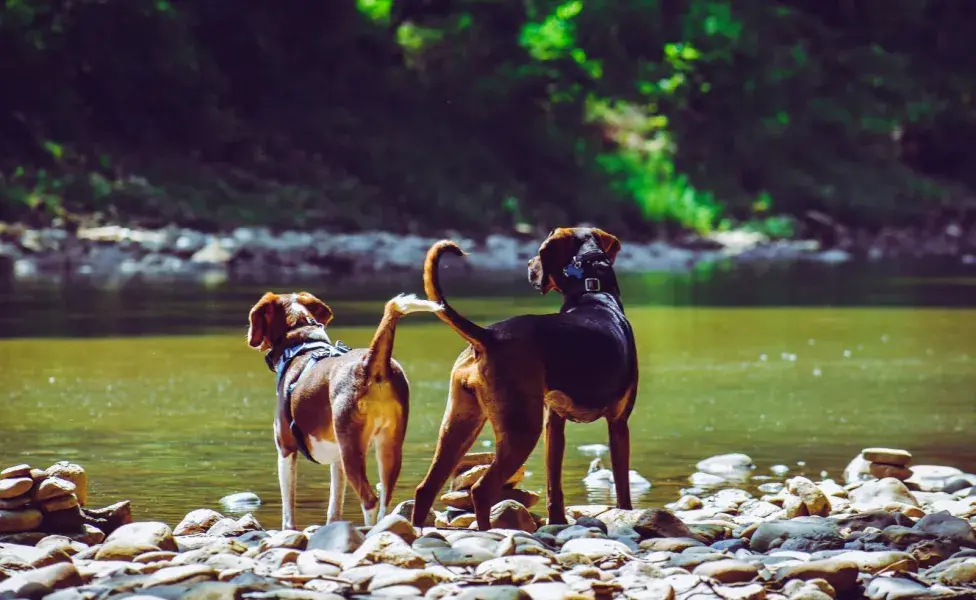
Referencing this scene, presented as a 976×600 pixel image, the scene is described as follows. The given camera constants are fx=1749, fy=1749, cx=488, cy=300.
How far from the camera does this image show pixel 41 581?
21.0 feet

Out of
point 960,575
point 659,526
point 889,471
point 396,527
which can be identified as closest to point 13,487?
point 396,527

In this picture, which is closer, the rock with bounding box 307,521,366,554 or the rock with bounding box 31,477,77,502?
the rock with bounding box 307,521,366,554

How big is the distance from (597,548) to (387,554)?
0.93m

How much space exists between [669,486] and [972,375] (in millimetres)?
6822

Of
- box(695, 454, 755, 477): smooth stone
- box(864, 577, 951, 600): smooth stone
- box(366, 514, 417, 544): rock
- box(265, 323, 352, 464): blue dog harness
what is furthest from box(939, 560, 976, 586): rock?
box(695, 454, 755, 477): smooth stone

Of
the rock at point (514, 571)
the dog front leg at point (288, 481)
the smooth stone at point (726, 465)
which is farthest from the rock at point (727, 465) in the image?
the rock at point (514, 571)

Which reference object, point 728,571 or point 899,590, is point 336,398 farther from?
point 899,590

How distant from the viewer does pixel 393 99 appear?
41.5 metres

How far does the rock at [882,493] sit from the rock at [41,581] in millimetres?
4630

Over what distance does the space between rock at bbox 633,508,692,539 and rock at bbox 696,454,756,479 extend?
2973 mm

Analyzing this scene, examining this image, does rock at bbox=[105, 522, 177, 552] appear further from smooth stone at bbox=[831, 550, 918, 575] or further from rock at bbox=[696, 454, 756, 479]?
rock at bbox=[696, 454, 756, 479]

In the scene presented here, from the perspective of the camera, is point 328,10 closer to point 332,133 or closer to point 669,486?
point 332,133

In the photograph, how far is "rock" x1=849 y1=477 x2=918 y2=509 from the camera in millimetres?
9562

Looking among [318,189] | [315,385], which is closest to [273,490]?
[315,385]
